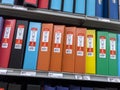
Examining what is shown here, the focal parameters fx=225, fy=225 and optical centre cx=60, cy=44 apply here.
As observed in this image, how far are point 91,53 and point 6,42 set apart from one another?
1.91 feet

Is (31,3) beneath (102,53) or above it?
above

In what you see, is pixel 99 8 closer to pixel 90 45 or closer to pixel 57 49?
pixel 90 45

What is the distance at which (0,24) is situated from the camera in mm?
1490

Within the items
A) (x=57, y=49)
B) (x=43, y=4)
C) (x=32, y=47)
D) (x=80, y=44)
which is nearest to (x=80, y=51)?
(x=80, y=44)

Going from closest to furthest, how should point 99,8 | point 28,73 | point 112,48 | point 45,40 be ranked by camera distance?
point 28,73, point 45,40, point 112,48, point 99,8

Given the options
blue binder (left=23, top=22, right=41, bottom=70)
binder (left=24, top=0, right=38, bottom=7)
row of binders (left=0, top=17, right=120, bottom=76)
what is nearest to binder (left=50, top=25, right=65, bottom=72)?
row of binders (left=0, top=17, right=120, bottom=76)

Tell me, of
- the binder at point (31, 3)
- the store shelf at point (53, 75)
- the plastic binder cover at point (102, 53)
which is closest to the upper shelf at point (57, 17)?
the binder at point (31, 3)

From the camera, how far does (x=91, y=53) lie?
1.56m

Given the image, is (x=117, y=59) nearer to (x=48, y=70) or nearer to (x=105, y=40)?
(x=105, y=40)

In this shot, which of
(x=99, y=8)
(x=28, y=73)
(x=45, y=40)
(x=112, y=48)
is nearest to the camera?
(x=28, y=73)

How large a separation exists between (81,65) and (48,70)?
23 centimetres

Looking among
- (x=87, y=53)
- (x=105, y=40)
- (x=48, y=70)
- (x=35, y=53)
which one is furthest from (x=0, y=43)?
(x=105, y=40)

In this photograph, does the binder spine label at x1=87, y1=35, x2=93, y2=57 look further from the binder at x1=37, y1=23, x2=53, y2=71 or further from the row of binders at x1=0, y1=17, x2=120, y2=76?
the binder at x1=37, y1=23, x2=53, y2=71

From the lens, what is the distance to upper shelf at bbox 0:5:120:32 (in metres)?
1.56
